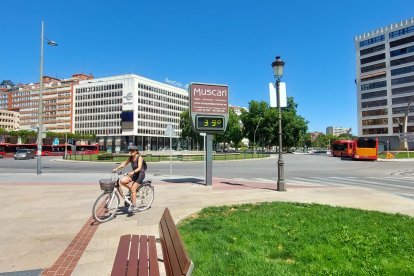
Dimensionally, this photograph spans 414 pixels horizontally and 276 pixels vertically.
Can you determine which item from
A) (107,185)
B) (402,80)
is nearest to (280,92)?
(107,185)

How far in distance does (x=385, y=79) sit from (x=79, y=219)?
109174mm

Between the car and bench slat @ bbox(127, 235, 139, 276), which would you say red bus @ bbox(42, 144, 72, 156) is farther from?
bench slat @ bbox(127, 235, 139, 276)

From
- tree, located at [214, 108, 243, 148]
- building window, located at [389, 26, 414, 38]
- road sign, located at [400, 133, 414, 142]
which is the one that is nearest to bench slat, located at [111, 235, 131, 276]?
road sign, located at [400, 133, 414, 142]

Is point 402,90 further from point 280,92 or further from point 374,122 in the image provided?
point 280,92

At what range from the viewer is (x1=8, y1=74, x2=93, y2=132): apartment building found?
136375 mm

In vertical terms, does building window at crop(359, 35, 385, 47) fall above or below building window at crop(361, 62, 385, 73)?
above

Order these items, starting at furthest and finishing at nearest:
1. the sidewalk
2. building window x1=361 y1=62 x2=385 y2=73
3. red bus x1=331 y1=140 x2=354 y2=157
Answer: building window x1=361 y1=62 x2=385 y2=73 → red bus x1=331 y1=140 x2=354 y2=157 → the sidewalk

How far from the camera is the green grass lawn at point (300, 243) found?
4.41m

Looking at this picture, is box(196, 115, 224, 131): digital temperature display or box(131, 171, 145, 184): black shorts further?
box(196, 115, 224, 131): digital temperature display

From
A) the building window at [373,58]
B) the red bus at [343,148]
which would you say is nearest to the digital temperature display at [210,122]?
the red bus at [343,148]

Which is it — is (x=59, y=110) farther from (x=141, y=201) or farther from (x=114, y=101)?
(x=141, y=201)

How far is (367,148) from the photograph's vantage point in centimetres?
4703

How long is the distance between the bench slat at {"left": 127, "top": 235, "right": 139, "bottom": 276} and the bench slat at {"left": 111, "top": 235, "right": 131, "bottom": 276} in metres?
0.05

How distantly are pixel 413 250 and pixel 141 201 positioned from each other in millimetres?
6312
